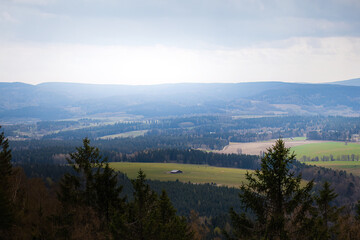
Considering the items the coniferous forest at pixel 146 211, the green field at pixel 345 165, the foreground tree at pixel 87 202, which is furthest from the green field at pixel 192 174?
the coniferous forest at pixel 146 211

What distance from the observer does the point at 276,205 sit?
20.2m

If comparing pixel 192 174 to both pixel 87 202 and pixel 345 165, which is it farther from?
pixel 87 202

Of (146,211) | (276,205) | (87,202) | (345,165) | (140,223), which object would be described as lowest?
(345,165)

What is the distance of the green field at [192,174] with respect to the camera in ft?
478

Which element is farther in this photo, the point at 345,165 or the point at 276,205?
the point at 345,165

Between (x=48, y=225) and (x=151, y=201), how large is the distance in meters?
10.6

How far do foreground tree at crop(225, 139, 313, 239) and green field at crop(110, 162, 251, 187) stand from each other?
4585 inches

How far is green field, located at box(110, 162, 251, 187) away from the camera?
145750mm

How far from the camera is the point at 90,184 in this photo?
108 feet

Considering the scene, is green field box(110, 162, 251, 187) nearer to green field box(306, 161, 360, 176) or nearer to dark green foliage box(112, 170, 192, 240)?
green field box(306, 161, 360, 176)

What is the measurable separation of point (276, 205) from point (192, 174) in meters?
142

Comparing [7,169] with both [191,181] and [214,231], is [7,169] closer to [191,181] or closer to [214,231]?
[214,231]

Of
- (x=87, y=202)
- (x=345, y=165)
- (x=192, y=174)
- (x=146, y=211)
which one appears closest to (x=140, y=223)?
(x=146, y=211)

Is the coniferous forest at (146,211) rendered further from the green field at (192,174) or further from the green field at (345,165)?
the green field at (345,165)
